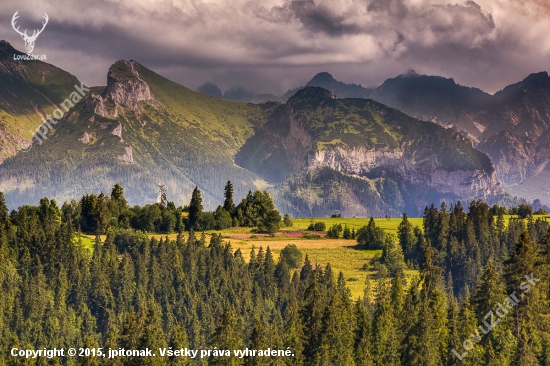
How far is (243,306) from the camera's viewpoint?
171 metres

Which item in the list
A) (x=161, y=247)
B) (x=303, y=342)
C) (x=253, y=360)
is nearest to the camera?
(x=253, y=360)

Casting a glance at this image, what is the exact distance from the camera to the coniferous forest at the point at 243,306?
4080 inches

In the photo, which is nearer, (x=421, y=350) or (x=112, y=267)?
(x=421, y=350)

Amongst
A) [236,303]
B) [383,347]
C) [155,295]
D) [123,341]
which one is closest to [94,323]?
[155,295]

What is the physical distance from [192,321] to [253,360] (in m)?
64.2

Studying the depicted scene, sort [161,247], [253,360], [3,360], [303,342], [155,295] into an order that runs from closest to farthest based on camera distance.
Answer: [253,360] → [303,342] → [3,360] → [155,295] → [161,247]

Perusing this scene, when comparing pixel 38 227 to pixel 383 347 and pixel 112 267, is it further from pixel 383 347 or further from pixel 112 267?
pixel 383 347

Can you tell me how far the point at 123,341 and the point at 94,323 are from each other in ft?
207

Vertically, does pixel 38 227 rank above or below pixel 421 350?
above

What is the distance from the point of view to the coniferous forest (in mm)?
103625

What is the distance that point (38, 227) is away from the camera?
638 feet

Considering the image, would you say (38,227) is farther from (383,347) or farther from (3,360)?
(383,347)

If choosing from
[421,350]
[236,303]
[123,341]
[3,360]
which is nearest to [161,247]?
[236,303]

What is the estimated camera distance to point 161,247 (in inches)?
7470
